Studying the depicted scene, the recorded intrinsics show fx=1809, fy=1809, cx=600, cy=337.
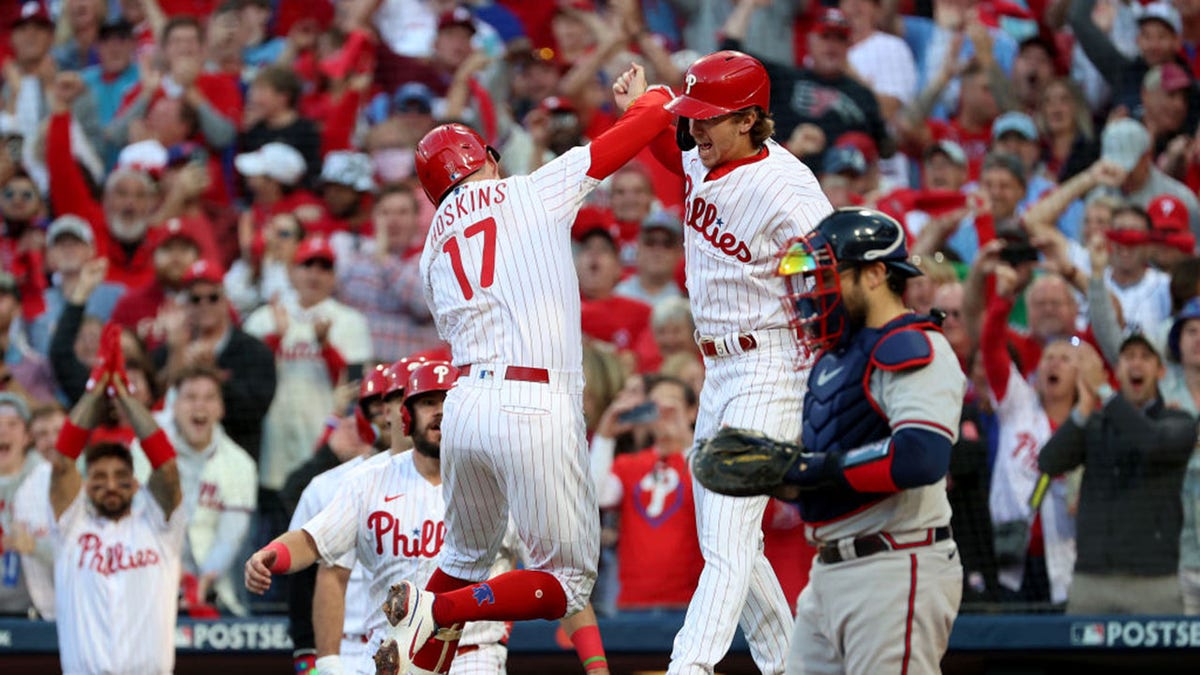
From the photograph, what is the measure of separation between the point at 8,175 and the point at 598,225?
4.09 meters

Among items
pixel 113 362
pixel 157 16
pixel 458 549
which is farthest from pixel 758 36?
pixel 458 549

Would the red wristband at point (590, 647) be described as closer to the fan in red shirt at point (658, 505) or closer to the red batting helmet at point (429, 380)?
the red batting helmet at point (429, 380)

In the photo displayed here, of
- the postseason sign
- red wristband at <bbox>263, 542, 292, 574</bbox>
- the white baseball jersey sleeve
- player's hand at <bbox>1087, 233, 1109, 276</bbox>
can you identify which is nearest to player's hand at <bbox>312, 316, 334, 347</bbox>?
the white baseball jersey sleeve

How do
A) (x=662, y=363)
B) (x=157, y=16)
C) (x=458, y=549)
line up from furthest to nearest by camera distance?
1. (x=157, y=16)
2. (x=662, y=363)
3. (x=458, y=549)

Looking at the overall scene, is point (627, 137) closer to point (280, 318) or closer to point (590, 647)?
point (590, 647)

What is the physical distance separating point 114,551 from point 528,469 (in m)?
2.99

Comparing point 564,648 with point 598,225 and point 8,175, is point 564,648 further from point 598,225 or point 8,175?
point 8,175

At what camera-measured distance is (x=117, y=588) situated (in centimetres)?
720

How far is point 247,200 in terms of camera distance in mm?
10781

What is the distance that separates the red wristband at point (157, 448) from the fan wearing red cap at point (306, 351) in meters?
1.71

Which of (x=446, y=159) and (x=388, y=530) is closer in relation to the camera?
(x=446, y=159)

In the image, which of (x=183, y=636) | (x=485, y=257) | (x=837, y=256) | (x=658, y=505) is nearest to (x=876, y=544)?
(x=837, y=256)

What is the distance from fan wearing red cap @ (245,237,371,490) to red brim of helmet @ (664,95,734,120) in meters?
4.07

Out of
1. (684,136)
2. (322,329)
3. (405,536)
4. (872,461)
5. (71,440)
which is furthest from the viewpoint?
(322,329)
